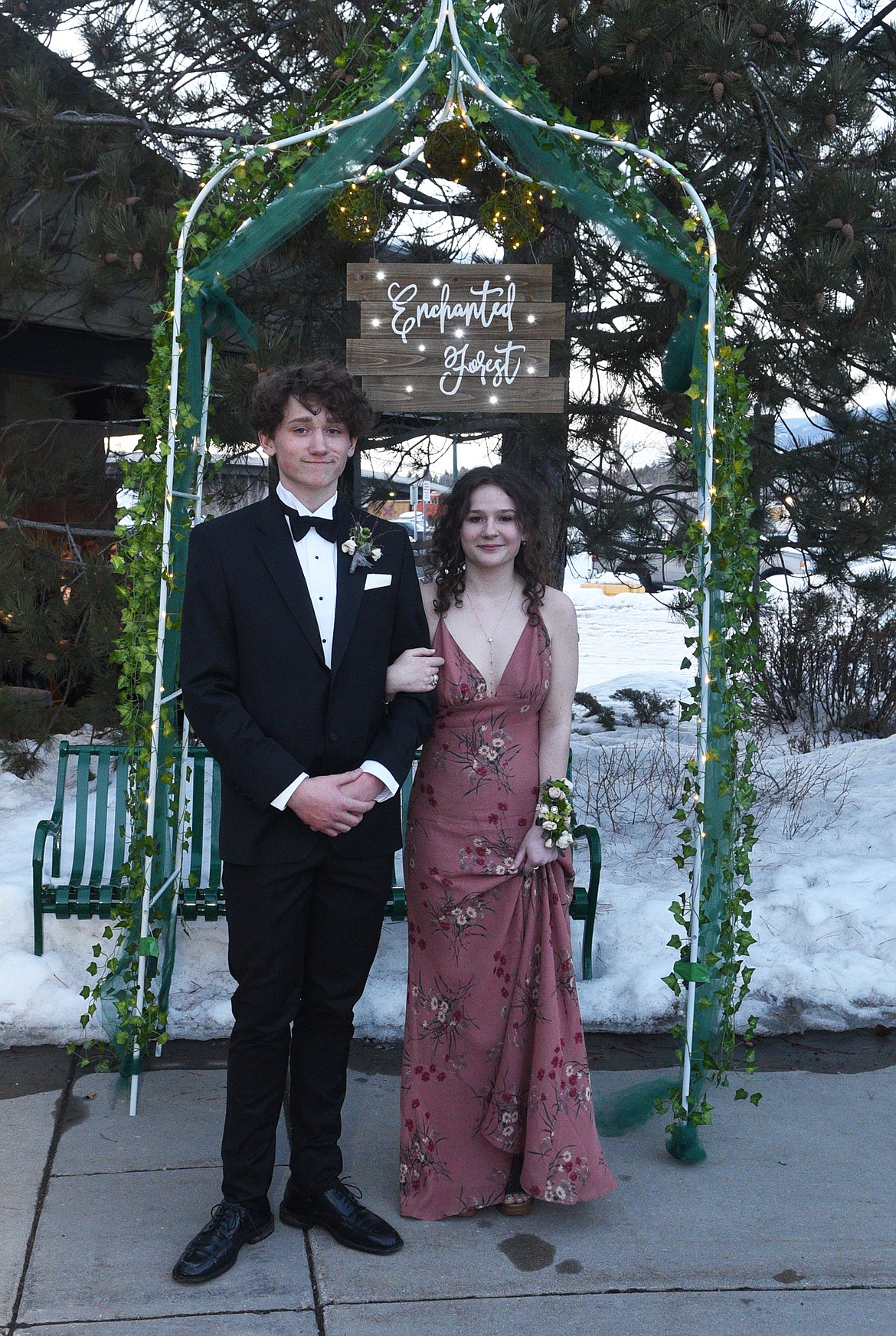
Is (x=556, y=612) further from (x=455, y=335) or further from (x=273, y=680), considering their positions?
(x=455, y=335)

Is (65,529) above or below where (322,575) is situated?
above

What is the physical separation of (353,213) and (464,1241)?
316 centimetres

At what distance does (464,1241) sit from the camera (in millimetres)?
2902

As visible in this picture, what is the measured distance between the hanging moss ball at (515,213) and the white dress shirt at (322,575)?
1.84 meters

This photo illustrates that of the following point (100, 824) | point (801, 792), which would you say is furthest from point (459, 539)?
point (801, 792)

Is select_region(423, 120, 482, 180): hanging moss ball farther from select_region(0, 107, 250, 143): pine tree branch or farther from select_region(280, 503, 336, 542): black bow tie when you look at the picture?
select_region(280, 503, 336, 542): black bow tie

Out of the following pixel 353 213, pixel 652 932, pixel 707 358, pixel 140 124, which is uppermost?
pixel 140 124

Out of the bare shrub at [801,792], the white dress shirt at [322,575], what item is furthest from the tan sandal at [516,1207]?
the bare shrub at [801,792]

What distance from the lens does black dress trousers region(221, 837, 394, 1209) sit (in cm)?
276

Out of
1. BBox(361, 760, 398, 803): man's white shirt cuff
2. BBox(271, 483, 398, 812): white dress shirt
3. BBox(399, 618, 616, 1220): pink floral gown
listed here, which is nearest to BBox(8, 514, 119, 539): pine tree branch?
BBox(271, 483, 398, 812): white dress shirt

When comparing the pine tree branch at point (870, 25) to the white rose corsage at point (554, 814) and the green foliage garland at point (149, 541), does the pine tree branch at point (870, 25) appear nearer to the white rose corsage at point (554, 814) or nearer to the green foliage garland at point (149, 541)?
the green foliage garland at point (149, 541)

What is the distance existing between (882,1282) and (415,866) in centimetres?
149

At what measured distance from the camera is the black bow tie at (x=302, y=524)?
281cm

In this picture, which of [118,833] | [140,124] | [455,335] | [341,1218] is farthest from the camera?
[140,124]
